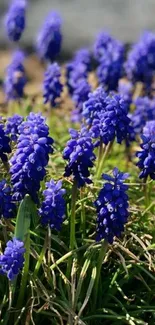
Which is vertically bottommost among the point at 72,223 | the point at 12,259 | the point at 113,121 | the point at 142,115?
the point at 12,259

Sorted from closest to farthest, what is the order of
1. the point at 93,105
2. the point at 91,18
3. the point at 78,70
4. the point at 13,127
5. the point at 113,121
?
the point at 113,121 → the point at 13,127 → the point at 93,105 → the point at 78,70 → the point at 91,18

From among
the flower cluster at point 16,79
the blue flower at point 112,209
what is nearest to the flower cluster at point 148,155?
the blue flower at point 112,209

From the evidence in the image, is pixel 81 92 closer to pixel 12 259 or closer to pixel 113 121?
pixel 113 121

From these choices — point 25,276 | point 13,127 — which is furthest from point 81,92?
point 25,276

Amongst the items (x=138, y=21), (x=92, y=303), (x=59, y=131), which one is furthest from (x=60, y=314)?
(x=138, y=21)

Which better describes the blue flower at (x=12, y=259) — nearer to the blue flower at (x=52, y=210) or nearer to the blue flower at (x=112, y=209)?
the blue flower at (x=52, y=210)

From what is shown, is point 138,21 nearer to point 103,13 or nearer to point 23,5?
point 103,13

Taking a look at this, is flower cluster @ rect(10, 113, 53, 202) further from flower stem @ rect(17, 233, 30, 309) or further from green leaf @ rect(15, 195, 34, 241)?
flower stem @ rect(17, 233, 30, 309)

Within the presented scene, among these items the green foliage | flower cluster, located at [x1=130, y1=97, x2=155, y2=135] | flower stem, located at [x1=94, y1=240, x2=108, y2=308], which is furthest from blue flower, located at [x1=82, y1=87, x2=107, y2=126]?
flower cluster, located at [x1=130, y1=97, x2=155, y2=135]
